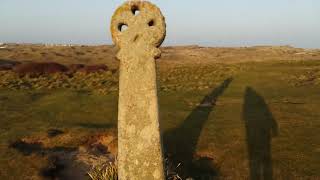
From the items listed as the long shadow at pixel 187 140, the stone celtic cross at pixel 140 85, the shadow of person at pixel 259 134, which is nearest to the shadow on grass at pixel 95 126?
the long shadow at pixel 187 140

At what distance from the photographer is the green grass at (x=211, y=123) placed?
48.8 ft

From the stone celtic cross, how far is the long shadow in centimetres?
513

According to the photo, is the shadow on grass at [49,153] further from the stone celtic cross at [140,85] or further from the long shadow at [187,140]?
the stone celtic cross at [140,85]

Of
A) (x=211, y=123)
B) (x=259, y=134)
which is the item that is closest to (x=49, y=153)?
(x=211, y=123)

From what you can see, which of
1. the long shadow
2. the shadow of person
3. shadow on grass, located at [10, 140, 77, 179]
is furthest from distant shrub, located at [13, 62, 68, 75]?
shadow on grass, located at [10, 140, 77, 179]

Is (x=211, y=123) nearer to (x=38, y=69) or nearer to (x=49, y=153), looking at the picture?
(x=49, y=153)

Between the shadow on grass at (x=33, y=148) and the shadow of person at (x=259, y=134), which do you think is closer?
the shadow of person at (x=259, y=134)

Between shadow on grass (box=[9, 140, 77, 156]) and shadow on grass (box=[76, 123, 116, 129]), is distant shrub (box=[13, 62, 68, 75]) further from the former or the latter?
shadow on grass (box=[9, 140, 77, 156])

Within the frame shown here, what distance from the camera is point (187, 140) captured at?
18109mm

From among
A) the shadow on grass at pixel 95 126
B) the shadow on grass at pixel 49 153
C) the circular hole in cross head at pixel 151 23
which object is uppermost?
the circular hole in cross head at pixel 151 23

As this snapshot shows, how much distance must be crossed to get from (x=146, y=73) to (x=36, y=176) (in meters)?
7.02

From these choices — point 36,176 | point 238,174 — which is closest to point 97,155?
point 36,176

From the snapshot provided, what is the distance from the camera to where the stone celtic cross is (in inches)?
342

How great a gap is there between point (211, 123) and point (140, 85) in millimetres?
13242
